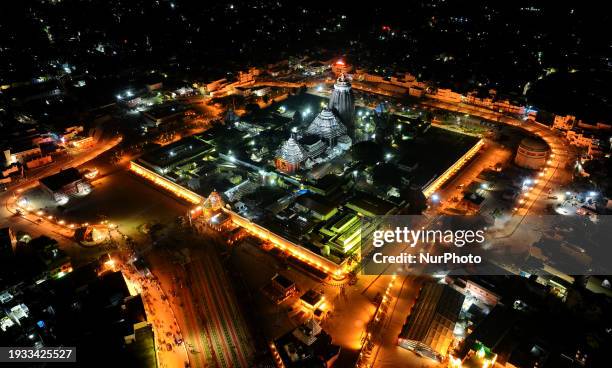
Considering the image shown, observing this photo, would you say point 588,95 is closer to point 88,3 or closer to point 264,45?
point 264,45

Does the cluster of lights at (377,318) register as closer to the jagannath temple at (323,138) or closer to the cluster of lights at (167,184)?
the jagannath temple at (323,138)

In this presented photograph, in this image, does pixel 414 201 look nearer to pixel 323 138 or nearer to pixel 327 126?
pixel 323 138

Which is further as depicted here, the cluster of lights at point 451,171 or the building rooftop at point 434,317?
the cluster of lights at point 451,171

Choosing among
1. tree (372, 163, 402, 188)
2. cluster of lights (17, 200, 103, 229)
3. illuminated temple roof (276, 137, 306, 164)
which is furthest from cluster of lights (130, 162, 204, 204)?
tree (372, 163, 402, 188)

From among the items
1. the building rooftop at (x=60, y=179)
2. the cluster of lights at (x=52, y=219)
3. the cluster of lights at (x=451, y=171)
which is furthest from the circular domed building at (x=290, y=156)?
the building rooftop at (x=60, y=179)

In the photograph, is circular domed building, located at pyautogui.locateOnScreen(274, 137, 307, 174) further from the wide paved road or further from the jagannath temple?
the wide paved road

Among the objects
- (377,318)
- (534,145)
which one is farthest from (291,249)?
(534,145)
